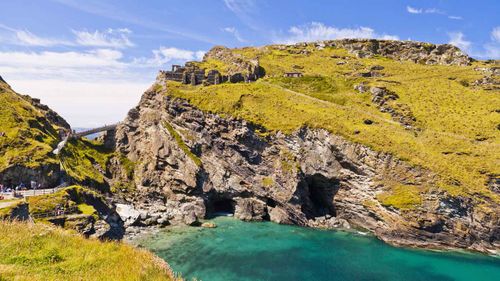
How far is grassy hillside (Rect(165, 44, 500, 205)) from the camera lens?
81.2 metres

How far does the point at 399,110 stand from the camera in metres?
107

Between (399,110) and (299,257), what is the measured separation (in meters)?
64.4

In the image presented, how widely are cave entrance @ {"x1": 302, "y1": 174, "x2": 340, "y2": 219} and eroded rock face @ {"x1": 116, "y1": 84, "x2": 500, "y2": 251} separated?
281mm

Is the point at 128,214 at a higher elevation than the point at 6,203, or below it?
below

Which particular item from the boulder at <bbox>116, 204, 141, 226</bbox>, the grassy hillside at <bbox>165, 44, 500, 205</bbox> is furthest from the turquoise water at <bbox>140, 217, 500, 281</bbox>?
the grassy hillside at <bbox>165, 44, 500, 205</bbox>

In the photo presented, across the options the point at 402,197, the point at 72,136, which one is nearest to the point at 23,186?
the point at 72,136

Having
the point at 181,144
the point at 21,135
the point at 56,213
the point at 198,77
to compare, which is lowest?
the point at 56,213

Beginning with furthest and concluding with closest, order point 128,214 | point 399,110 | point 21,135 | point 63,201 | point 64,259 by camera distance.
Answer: point 399,110, point 128,214, point 21,135, point 63,201, point 64,259

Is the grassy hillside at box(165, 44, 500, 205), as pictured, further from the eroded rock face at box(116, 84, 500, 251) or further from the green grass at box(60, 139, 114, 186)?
the green grass at box(60, 139, 114, 186)

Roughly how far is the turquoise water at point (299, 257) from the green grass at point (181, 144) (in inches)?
993

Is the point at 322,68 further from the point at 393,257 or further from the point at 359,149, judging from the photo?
the point at 393,257

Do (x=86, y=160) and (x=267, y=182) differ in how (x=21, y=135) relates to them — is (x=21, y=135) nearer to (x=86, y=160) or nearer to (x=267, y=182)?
(x=86, y=160)

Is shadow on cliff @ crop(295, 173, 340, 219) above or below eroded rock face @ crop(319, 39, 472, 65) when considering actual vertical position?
below

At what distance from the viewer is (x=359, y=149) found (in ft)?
287
